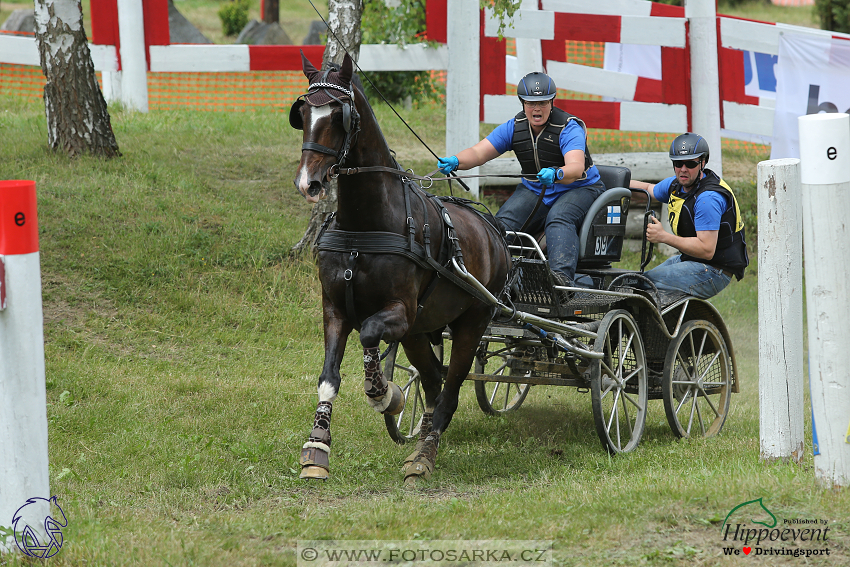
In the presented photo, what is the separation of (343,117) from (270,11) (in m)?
25.5

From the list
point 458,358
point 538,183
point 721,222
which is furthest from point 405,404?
point 721,222

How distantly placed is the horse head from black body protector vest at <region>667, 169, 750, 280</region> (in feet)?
9.87

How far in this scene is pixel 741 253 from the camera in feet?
20.9

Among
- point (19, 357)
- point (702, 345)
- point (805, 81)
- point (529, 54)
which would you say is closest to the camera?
point (19, 357)

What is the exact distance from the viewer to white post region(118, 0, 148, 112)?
10461 millimetres

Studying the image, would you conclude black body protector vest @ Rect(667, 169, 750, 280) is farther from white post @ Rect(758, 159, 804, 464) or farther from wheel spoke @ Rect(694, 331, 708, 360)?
white post @ Rect(758, 159, 804, 464)

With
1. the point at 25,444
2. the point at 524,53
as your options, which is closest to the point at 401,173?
the point at 25,444

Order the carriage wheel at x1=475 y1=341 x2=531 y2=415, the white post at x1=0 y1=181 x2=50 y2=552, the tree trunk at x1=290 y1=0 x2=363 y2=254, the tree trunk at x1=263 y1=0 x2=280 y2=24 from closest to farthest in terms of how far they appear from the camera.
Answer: the white post at x1=0 y1=181 x2=50 y2=552 → the carriage wheel at x1=475 y1=341 x2=531 y2=415 → the tree trunk at x1=290 y1=0 x2=363 y2=254 → the tree trunk at x1=263 y1=0 x2=280 y2=24

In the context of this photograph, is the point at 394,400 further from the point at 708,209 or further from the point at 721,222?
the point at 721,222

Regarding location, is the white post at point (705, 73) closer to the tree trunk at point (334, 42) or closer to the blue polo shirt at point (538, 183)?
the tree trunk at point (334, 42)

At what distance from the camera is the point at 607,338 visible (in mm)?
6035

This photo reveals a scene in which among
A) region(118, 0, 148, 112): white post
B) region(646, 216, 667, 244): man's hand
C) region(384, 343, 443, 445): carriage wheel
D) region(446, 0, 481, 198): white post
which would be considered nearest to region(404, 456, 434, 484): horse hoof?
region(384, 343, 443, 445): carriage wheel

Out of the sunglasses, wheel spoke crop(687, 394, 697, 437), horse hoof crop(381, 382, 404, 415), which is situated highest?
the sunglasses

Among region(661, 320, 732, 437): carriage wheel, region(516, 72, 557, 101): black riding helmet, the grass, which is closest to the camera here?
the grass
